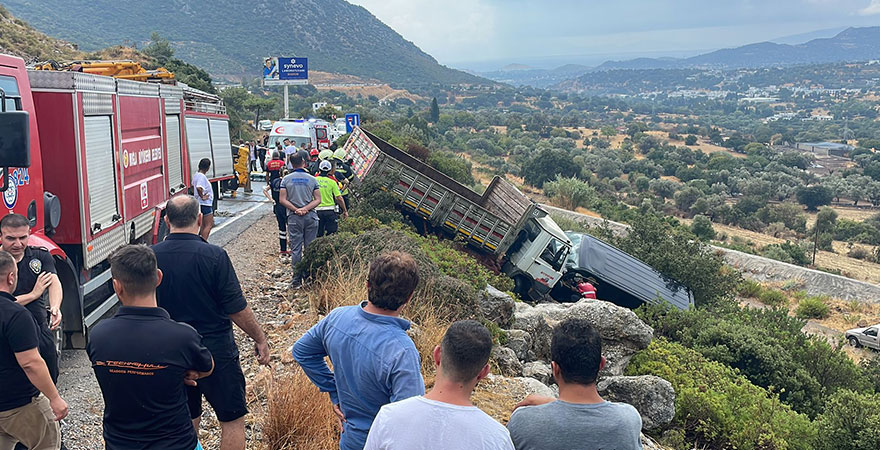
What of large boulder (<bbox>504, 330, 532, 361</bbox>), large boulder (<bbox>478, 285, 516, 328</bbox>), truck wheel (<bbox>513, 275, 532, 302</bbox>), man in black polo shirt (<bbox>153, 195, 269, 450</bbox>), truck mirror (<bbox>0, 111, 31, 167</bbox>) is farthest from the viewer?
truck wheel (<bbox>513, 275, 532, 302</bbox>)

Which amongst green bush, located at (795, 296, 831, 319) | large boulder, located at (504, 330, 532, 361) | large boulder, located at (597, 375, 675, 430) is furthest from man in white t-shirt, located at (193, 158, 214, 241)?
green bush, located at (795, 296, 831, 319)

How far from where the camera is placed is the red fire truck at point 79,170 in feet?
18.6

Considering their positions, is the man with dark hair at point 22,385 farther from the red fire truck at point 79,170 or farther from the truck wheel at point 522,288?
the truck wheel at point 522,288

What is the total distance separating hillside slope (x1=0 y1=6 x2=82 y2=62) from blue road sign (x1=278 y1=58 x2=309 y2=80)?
11.1 m

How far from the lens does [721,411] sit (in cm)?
736

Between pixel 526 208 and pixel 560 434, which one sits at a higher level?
pixel 560 434

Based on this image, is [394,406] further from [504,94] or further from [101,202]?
[504,94]

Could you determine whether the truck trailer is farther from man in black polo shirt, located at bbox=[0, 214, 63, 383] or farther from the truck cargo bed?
man in black polo shirt, located at bbox=[0, 214, 63, 383]

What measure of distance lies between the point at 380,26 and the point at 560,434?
18445 centimetres

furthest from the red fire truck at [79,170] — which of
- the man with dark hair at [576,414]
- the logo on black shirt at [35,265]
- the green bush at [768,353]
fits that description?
the green bush at [768,353]

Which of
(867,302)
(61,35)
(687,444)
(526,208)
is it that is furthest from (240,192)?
(61,35)

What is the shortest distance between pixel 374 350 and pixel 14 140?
3474 mm

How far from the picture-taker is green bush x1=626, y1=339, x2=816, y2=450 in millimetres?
7137

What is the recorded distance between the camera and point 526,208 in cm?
1421
